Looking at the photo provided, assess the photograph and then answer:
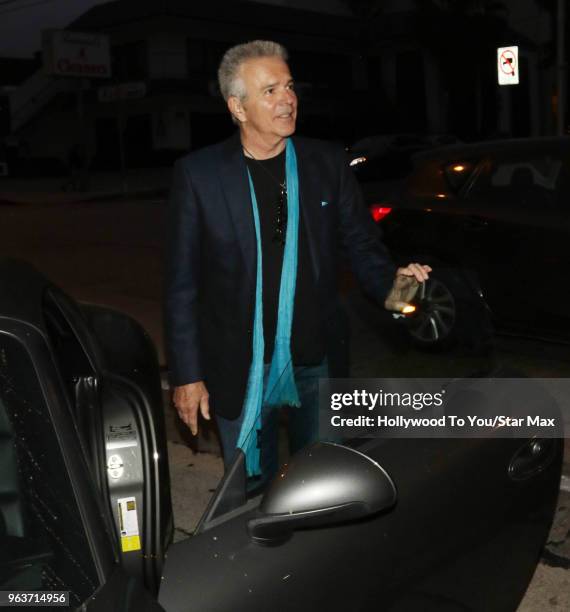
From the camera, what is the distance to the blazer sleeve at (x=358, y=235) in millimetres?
3047

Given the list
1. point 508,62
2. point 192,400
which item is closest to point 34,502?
point 192,400

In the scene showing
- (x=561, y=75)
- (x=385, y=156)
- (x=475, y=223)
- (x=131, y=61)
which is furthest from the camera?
(x=131, y=61)

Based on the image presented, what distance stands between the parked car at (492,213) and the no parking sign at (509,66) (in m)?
12.4

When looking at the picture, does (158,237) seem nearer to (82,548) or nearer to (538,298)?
(538,298)

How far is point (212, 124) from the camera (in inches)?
1697

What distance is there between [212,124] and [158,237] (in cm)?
2816

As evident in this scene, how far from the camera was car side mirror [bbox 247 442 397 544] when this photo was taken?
70.1 inches

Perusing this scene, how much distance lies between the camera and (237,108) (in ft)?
9.64

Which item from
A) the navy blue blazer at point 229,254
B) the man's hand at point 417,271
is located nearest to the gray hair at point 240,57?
the navy blue blazer at point 229,254

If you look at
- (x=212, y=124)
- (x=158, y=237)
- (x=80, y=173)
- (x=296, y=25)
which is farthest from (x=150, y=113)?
(x=158, y=237)

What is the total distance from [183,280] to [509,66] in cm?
1737

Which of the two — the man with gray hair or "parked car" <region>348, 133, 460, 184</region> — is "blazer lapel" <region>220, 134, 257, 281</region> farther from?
"parked car" <region>348, 133, 460, 184</region>

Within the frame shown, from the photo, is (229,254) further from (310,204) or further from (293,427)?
(293,427)

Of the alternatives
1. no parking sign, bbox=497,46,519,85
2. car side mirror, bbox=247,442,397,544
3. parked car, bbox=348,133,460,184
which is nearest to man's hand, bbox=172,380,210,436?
car side mirror, bbox=247,442,397,544
